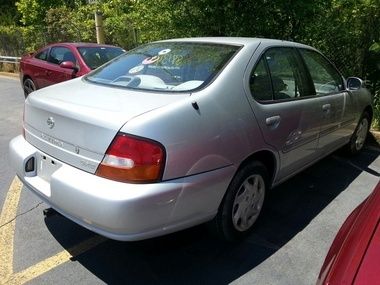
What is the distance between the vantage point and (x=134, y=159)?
285 cm

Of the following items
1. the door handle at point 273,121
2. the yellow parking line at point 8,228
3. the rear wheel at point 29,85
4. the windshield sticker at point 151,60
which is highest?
the windshield sticker at point 151,60

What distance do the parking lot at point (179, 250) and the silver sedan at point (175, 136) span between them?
0.89 ft

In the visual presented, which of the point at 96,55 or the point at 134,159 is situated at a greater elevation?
the point at 134,159

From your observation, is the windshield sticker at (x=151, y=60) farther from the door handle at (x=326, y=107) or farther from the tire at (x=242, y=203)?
the door handle at (x=326, y=107)

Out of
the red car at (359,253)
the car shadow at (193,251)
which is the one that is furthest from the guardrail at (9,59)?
the red car at (359,253)

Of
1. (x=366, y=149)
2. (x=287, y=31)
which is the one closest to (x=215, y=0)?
(x=287, y=31)

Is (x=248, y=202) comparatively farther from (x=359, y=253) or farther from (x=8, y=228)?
(x=8, y=228)

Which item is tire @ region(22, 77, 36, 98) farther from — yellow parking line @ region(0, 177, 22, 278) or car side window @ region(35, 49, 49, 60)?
yellow parking line @ region(0, 177, 22, 278)

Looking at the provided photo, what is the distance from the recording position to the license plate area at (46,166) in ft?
10.8

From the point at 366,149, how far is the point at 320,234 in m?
2.92

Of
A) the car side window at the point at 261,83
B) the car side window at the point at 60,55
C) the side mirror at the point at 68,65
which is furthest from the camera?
the car side window at the point at 60,55

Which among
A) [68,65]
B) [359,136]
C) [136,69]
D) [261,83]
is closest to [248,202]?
[261,83]

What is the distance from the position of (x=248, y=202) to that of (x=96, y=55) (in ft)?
19.7

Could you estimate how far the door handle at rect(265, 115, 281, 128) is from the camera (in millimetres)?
3716
